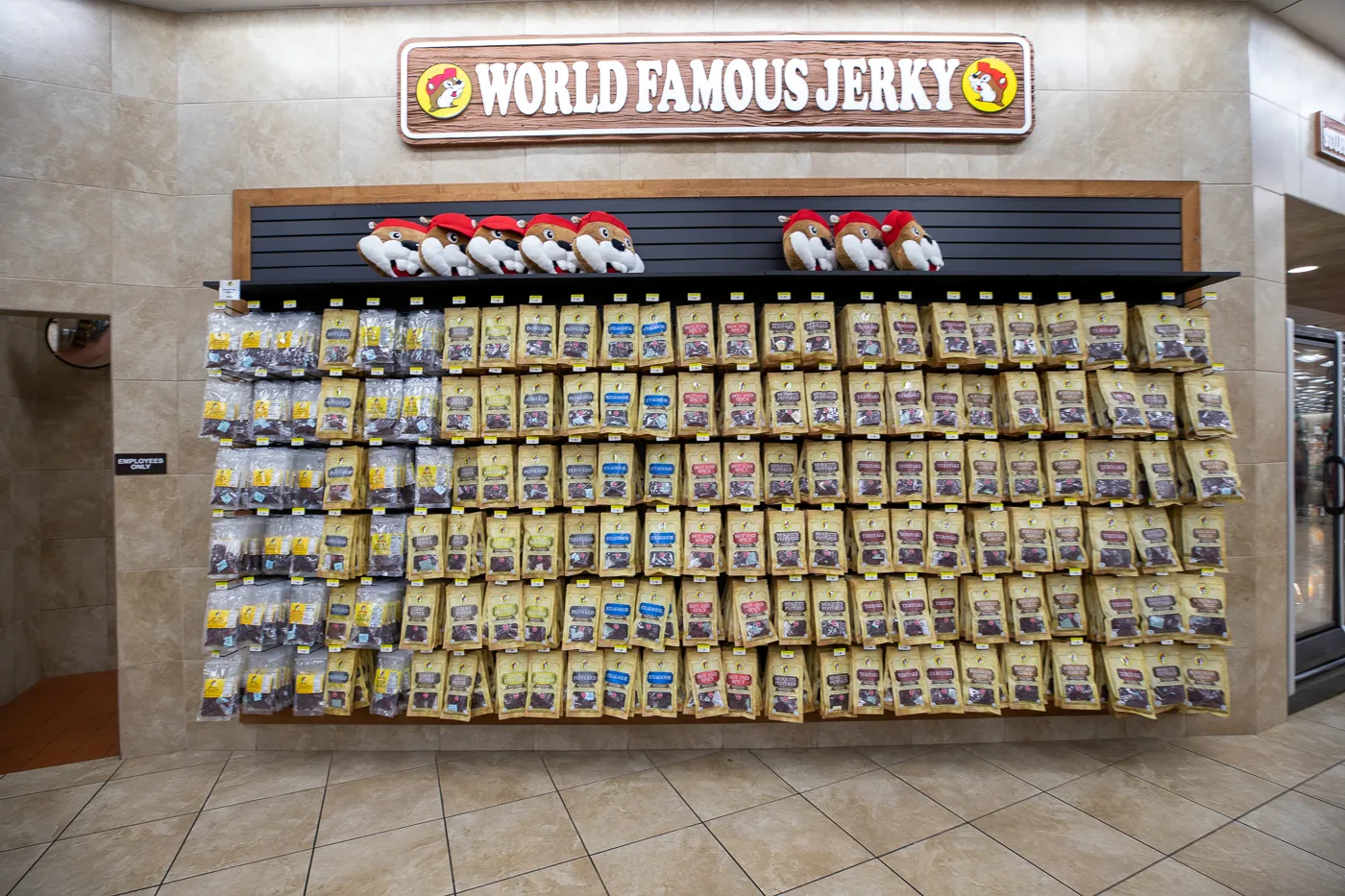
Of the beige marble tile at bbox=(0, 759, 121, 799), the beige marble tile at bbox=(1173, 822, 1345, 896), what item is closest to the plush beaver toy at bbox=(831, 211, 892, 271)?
the beige marble tile at bbox=(1173, 822, 1345, 896)

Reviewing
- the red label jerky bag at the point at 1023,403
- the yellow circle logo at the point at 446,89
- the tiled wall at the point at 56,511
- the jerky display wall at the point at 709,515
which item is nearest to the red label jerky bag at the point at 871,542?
the jerky display wall at the point at 709,515

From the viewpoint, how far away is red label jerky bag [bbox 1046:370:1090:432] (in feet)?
8.38

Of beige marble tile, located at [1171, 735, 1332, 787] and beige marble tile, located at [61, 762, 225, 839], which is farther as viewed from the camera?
beige marble tile, located at [1171, 735, 1332, 787]

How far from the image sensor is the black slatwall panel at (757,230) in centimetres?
284

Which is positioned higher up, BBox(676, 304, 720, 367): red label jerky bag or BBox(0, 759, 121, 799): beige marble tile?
BBox(676, 304, 720, 367): red label jerky bag

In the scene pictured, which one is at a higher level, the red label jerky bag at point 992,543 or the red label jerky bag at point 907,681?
the red label jerky bag at point 992,543

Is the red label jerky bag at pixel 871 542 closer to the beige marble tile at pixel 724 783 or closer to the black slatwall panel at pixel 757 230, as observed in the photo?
the beige marble tile at pixel 724 783

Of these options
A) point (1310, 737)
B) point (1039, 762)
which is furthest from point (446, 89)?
point (1310, 737)

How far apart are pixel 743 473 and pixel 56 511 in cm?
476

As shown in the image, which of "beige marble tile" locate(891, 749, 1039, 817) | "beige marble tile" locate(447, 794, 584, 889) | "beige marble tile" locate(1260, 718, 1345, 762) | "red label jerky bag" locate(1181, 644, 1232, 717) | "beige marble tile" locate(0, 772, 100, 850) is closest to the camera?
"beige marble tile" locate(447, 794, 584, 889)

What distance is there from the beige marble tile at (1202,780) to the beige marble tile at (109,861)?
4.20 metres

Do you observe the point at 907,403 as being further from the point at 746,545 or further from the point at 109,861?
the point at 109,861

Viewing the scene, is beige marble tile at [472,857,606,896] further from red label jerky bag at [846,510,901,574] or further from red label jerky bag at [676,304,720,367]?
red label jerky bag at [676,304,720,367]

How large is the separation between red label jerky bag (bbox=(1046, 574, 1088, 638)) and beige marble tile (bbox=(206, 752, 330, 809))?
3.62 metres
